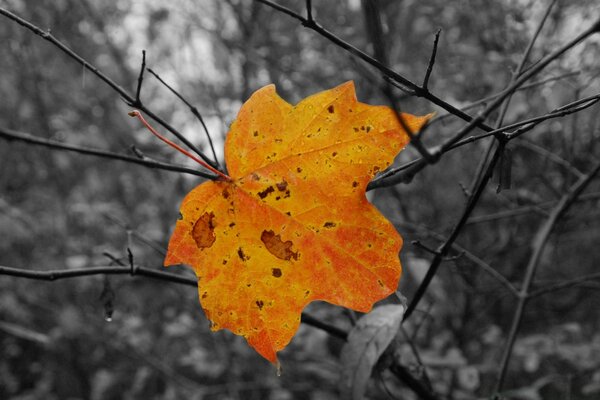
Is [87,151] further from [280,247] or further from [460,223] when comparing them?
[460,223]

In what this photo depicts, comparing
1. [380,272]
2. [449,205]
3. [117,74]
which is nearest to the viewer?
[380,272]

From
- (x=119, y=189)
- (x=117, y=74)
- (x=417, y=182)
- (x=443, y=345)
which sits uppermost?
(x=117, y=74)

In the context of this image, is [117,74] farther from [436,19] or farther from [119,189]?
[436,19]

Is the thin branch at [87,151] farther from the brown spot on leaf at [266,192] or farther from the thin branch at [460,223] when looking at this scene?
the thin branch at [460,223]

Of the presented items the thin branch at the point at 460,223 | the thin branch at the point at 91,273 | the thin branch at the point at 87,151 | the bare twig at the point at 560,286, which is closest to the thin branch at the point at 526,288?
the bare twig at the point at 560,286

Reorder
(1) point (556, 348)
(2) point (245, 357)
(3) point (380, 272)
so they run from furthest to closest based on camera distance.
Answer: (2) point (245, 357) < (1) point (556, 348) < (3) point (380, 272)

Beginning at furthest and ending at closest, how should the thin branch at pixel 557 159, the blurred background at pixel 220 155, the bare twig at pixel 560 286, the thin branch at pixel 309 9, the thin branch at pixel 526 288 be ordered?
1. the blurred background at pixel 220 155
2. the thin branch at pixel 557 159
3. the bare twig at pixel 560 286
4. the thin branch at pixel 526 288
5. the thin branch at pixel 309 9

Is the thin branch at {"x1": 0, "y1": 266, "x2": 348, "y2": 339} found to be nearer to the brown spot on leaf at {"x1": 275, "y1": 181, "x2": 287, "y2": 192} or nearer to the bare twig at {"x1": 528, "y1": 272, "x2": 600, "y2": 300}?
the brown spot on leaf at {"x1": 275, "y1": 181, "x2": 287, "y2": 192}

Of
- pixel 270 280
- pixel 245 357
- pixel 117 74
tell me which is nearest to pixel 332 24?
pixel 117 74
